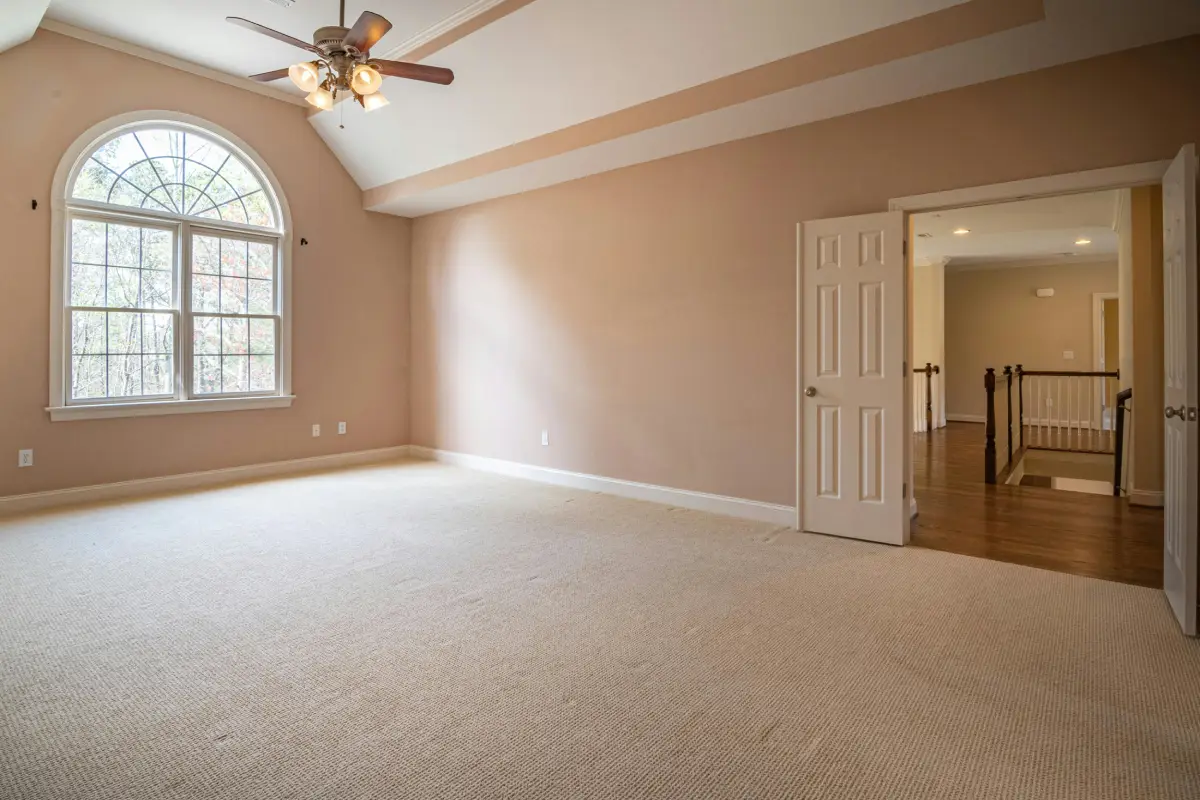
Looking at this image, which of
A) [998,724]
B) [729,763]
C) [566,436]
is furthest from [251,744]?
[566,436]

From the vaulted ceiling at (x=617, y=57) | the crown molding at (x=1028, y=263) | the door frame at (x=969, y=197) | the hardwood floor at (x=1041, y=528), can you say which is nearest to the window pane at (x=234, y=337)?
the vaulted ceiling at (x=617, y=57)

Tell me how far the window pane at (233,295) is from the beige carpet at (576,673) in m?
2.53

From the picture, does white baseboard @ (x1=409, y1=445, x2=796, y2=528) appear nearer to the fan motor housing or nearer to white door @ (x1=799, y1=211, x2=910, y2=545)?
white door @ (x1=799, y1=211, x2=910, y2=545)

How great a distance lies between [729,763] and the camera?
6.02 feet

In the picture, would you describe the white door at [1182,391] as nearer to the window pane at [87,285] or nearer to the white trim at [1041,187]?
the white trim at [1041,187]

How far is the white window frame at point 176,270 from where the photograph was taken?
4.87 m

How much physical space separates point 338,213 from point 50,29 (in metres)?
2.49

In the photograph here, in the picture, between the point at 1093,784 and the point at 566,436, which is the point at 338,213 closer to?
the point at 566,436

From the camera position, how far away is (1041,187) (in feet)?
11.4

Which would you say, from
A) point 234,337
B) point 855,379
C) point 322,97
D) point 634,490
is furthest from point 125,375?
point 855,379

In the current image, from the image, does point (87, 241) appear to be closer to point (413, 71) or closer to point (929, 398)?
point (413, 71)

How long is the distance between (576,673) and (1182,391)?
114 inches

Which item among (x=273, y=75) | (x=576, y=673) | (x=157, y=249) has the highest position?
(x=273, y=75)

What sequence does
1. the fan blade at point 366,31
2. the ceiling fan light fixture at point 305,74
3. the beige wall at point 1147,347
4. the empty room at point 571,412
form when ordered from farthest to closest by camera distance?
the beige wall at point 1147,347
the ceiling fan light fixture at point 305,74
the fan blade at point 366,31
the empty room at point 571,412
